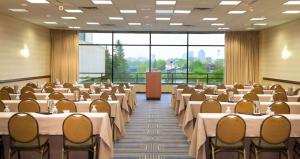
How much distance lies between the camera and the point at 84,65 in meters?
20.8

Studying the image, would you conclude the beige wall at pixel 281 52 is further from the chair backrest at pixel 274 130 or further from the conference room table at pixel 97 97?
the chair backrest at pixel 274 130

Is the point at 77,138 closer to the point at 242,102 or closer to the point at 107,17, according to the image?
the point at 242,102

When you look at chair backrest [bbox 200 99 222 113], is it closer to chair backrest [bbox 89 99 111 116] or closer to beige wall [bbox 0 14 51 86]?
chair backrest [bbox 89 99 111 116]

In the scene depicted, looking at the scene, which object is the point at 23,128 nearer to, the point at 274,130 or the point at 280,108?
the point at 274,130

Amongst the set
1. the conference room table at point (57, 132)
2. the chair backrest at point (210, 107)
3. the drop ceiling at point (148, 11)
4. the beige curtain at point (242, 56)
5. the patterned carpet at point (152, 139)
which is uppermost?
the drop ceiling at point (148, 11)

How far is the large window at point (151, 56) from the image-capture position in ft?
67.3

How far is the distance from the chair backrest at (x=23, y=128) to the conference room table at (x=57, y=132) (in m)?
0.25

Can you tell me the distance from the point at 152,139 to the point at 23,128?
343cm

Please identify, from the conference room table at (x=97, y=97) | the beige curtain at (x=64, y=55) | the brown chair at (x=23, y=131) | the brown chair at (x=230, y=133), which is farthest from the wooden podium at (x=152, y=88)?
the brown chair at (x=23, y=131)

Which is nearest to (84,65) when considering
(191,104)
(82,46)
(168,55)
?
(82,46)

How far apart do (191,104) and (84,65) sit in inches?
555

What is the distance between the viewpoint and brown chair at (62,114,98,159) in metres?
5.20

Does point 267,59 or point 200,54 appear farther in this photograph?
point 200,54

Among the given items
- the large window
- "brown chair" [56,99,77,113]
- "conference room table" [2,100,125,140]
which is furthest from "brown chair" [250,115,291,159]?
the large window
